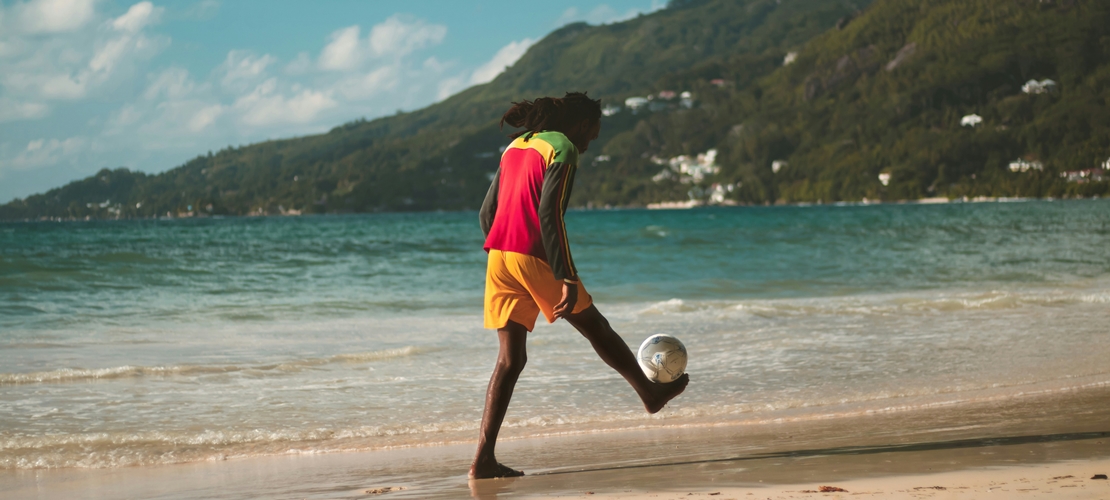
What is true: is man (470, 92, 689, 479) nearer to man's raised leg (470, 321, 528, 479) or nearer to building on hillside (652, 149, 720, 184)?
man's raised leg (470, 321, 528, 479)

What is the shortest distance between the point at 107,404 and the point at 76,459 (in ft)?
4.64

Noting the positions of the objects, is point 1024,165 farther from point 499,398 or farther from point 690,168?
point 499,398

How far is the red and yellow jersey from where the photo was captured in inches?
148

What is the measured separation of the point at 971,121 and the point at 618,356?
547 ft

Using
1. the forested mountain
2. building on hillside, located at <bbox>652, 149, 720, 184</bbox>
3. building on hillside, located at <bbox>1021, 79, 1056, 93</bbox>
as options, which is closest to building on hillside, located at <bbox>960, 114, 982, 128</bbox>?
the forested mountain

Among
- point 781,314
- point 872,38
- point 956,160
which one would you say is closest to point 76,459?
point 781,314

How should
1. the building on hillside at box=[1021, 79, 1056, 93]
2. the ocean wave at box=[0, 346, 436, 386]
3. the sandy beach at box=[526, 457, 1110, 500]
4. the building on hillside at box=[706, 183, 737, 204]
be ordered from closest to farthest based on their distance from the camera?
the sandy beach at box=[526, 457, 1110, 500], the ocean wave at box=[0, 346, 436, 386], the building on hillside at box=[1021, 79, 1056, 93], the building on hillside at box=[706, 183, 737, 204]

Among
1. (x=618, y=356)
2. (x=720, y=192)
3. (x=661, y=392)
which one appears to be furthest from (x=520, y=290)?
(x=720, y=192)

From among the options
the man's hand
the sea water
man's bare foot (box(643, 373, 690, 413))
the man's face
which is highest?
the man's face

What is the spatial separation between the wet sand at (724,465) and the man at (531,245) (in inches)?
18.6

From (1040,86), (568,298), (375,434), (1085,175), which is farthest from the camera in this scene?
(1040,86)

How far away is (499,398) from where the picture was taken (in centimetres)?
410

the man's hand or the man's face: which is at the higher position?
the man's face

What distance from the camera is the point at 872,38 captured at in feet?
620
